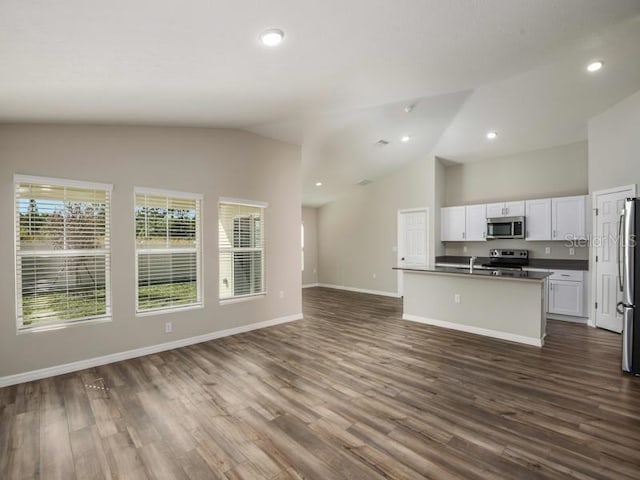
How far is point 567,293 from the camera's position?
17.6ft

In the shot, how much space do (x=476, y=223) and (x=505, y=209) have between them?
595 millimetres

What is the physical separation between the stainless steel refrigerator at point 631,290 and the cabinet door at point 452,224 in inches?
135

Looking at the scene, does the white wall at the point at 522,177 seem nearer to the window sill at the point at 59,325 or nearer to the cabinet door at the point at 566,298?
the cabinet door at the point at 566,298

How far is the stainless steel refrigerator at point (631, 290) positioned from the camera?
10.5 feet

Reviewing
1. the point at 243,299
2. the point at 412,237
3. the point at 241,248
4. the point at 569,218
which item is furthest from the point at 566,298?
the point at 241,248

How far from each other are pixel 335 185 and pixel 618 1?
19.3ft

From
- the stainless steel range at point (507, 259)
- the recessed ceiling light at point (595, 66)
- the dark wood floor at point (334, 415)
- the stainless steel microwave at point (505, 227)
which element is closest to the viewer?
the dark wood floor at point (334, 415)

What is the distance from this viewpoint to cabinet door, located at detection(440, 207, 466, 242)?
264 inches

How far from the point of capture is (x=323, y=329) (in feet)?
16.2

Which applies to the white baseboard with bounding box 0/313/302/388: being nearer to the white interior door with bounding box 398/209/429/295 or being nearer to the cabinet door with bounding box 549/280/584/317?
the white interior door with bounding box 398/209/429/295

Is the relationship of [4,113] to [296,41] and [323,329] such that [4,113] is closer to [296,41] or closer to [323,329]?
[296,41]

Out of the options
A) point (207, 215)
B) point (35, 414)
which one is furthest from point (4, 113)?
point (35, 414)

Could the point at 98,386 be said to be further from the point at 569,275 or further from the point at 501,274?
the point at 569,275

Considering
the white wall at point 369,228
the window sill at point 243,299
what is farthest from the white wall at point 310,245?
the window sill at point 243,299
